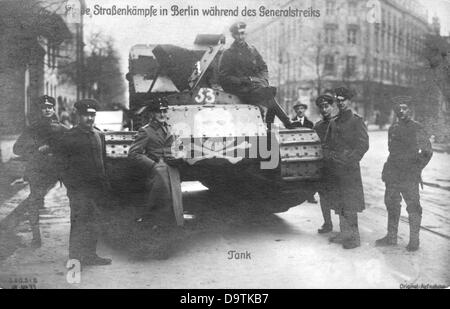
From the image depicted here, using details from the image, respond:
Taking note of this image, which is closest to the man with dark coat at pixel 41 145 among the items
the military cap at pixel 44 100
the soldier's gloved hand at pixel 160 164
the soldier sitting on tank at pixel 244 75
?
the military cap at pixel 44 100

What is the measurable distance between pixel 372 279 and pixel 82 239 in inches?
117

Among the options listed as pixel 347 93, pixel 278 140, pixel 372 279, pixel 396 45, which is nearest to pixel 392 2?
pixel 396 45

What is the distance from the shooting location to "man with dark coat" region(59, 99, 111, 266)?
5273mm

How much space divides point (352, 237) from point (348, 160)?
886 millimetres

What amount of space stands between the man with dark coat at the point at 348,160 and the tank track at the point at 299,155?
0.22m

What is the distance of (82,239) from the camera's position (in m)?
5.37

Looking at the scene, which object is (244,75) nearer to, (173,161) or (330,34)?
(330,34)

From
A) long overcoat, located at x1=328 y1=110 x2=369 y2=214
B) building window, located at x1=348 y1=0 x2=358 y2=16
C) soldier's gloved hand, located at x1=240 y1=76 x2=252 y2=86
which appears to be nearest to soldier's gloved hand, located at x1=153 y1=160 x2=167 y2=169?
soldier's gloved hand, located at x1=240 y1=76 x2=252 y2=86

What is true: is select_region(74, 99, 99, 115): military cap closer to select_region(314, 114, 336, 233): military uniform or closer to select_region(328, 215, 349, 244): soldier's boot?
select_region(314, 114, 336, 233): military uniform

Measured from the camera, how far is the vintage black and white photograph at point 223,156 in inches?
208

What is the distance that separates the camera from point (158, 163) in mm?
5578

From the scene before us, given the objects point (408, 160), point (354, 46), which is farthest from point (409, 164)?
Answer: point (354, 46)

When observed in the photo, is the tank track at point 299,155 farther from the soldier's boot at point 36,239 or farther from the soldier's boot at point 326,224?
the soldier's boot at point 36,239

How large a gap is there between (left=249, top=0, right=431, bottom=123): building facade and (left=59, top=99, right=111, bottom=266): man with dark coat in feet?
8.16
